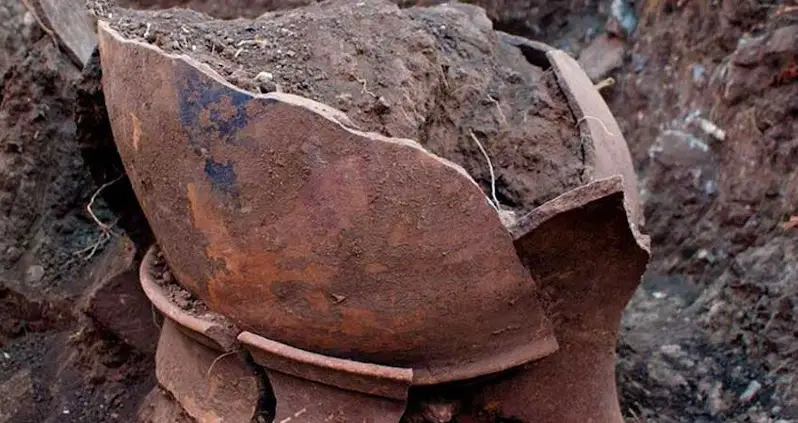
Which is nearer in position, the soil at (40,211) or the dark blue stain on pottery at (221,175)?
the dark blue stain on pottery at (221,175)

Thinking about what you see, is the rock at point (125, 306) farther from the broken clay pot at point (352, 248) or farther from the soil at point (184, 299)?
the broken clay pot at point (352, 248)

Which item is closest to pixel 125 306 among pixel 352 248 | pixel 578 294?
pixel 352 248

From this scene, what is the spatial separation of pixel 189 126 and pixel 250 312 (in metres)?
0.35

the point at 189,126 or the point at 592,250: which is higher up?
the point at 189,126

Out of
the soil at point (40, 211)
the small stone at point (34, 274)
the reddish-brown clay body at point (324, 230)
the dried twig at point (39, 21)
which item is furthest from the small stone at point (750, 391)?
the dried twig at point (39, 21)

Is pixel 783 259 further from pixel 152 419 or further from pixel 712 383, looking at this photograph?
pixel 152 419

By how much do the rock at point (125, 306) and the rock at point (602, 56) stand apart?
6.01 feet

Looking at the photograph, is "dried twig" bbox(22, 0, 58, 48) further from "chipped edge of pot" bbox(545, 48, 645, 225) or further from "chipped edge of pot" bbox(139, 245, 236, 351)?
"chipped edge of pot" bbox(545, 48, 645, 225)

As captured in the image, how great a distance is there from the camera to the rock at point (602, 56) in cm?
353

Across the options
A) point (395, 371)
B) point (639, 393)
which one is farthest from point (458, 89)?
point (639, 393)

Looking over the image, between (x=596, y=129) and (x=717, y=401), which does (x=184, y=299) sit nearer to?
(x=596, y=129)

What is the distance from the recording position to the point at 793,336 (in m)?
2.44

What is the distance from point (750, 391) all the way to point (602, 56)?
1538 millimetres

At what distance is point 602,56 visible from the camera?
359 cm
